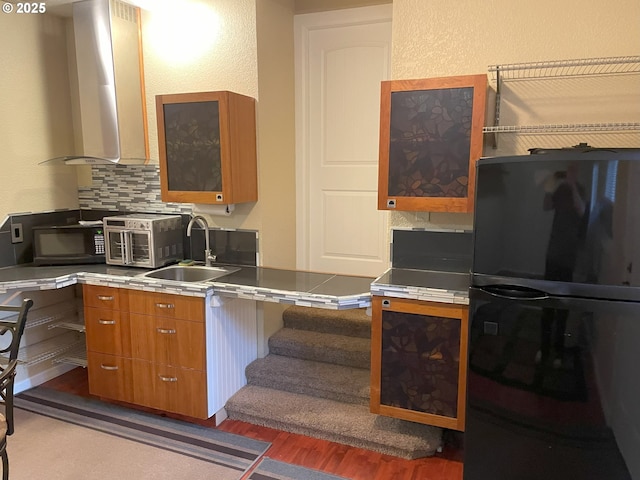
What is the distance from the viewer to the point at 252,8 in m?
2.77

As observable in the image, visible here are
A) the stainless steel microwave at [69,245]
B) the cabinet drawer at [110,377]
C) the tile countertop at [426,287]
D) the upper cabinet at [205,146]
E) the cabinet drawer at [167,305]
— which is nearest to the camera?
the tile countertop at [426,287]

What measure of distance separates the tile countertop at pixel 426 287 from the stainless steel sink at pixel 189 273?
1.02 metres

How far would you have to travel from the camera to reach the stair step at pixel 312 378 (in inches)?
107

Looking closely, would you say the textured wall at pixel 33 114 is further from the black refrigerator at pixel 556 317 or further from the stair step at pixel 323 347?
the black refrigerator at pixel 556 317

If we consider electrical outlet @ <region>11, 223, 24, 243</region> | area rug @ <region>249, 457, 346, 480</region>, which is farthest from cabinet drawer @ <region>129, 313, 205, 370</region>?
electrical outlet @ <region>11, 223, 24, 243</region>

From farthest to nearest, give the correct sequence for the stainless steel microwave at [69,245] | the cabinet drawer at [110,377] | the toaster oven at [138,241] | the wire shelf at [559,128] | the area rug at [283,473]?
the stainless steel microwave at [69,245] < the toaster oven at [138,241] < the cabinet drawer at [110,377] < the area rug at [283,473] < the wire shelf at [559,128]

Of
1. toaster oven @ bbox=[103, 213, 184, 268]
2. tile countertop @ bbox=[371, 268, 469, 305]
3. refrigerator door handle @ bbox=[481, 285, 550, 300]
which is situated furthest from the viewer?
toaster oven @ bbox=[103, 213, 184, 268]

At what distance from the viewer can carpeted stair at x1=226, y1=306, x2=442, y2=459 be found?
2.47 m

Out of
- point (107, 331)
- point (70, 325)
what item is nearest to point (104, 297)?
point (107, 331)

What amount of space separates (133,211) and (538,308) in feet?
8.81

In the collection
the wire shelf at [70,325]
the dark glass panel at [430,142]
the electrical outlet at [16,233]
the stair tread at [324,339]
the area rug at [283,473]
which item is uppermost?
the dark glass panel at [430,142]

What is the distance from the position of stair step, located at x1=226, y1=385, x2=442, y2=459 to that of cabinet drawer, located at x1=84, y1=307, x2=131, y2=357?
2.37 ft

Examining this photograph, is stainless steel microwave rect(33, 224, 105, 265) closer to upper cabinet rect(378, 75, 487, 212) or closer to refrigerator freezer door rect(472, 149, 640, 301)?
upper cabinet rect(378, 75, 487, 212)

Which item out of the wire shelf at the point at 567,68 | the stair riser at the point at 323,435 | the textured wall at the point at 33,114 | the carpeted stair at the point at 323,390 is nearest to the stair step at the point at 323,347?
the carpeted stair at the point at 323,390
